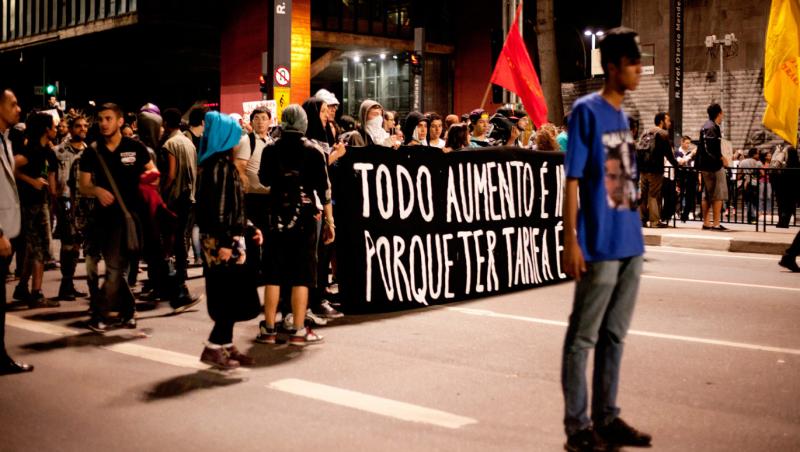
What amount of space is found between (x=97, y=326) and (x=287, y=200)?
213 cm

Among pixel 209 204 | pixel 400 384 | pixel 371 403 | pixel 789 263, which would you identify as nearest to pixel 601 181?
pixel 371 403

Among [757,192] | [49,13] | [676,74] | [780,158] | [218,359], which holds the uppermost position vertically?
[49,13]

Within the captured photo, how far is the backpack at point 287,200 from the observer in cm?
688

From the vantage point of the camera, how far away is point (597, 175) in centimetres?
441

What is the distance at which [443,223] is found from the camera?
8.91 metres

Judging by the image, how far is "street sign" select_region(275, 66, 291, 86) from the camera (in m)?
17.6

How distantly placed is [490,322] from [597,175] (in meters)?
3.72

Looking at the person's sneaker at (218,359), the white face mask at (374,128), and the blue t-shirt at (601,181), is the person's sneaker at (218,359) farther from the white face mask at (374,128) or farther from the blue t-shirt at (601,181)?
the white face mask at (374,128)

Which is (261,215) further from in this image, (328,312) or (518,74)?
(518,74)

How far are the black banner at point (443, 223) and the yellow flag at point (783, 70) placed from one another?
4492 mm

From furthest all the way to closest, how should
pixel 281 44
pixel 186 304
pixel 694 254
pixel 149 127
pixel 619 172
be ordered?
pixel 281 44, pixel 694 254, pixel 149 127, pixel 186 304, pixel 619 172

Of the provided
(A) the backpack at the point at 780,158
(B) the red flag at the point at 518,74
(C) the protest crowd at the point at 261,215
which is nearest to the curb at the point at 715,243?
(C) the protest crowd at the point at 261,215

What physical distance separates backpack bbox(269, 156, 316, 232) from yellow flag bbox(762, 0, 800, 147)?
8.65 m

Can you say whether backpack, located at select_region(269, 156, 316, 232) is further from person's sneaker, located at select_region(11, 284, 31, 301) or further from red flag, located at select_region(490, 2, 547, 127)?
red flag, located at select_region(490, 2, 547, 127)
